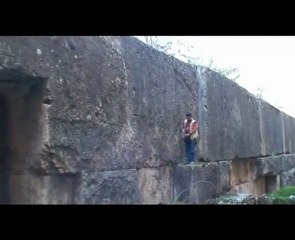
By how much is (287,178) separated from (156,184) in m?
7.12

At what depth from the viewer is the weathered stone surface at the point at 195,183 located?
487 cm

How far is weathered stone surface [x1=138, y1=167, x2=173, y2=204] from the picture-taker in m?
4.21

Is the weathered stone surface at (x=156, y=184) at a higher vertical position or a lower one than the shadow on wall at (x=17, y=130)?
lower

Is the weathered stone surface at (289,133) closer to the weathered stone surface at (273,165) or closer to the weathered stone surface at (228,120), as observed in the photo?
the weathered stone surface at (273,165)

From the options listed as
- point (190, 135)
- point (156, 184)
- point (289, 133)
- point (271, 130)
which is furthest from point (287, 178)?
point (156, 184)

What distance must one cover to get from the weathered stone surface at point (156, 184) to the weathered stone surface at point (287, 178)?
6301mm

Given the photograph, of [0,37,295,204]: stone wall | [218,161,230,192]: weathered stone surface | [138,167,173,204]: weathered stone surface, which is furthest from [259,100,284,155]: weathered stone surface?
[138,167,173,204]: weathered stone surface

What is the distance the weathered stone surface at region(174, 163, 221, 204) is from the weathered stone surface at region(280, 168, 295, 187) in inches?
205

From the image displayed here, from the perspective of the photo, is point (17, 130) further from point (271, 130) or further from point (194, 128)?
point (271, 130)

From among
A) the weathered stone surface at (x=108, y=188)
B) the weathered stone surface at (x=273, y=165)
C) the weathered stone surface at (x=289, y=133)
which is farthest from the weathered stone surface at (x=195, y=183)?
the weathered stone surface at (x=289, y=133)

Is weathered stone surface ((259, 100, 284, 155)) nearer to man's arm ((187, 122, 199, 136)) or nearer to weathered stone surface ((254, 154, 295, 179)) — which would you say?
weathered stone surface ((254, 154, 295, 179))

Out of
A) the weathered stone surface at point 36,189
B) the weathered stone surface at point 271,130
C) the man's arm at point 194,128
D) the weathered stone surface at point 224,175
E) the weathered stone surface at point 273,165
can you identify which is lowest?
the weathered stone surface at point 36,189
